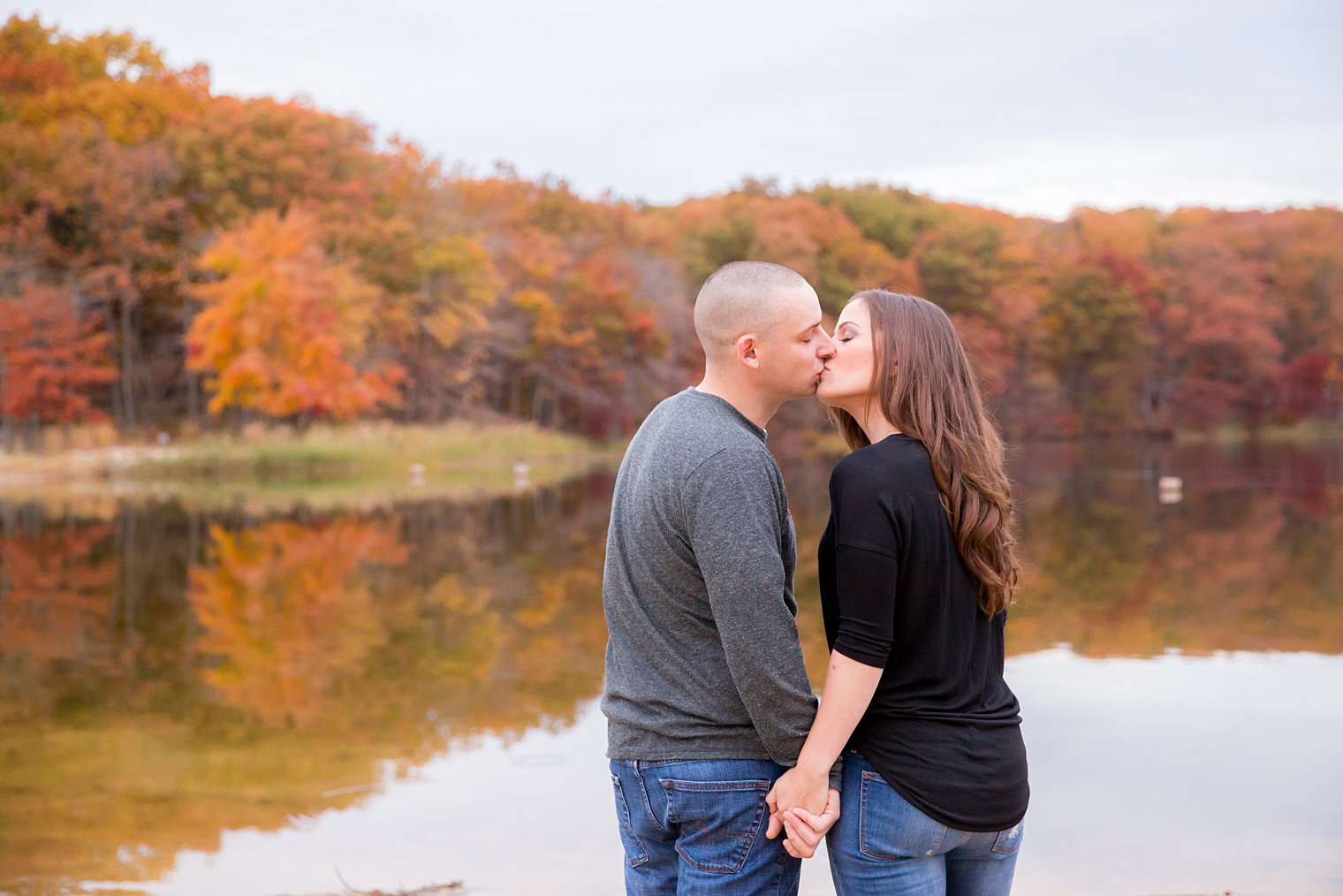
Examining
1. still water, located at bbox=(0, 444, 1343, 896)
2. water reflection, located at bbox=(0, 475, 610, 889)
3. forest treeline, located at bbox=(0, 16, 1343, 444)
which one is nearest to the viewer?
still water, located at bbox=(0, 444, 1343, 896)

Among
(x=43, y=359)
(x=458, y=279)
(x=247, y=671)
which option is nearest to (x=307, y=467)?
(x=43, y=359)

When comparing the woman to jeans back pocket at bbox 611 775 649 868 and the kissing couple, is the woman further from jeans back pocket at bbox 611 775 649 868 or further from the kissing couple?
jeans back pocket at bbox 611 775 649 868

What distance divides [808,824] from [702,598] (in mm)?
407

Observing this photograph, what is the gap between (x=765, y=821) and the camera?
2.13m

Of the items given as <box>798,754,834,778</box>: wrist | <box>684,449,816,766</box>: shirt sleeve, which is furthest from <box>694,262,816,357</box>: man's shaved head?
<box>798,754,834,778</box>: wrist

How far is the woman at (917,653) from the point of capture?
1998mm

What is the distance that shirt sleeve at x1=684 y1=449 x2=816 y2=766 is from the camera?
1997mm

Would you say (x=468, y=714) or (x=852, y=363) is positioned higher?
(x=852, y=363)

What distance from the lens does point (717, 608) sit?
79.1 inches

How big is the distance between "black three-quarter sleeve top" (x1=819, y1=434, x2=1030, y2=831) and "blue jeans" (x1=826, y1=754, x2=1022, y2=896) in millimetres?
27

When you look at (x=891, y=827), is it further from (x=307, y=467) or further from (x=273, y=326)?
(x=273, y=326)

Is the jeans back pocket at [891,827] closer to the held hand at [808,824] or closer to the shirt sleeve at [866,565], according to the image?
the held hand at [808,824]

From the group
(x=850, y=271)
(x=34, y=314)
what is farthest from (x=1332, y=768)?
(x=850, y=271)

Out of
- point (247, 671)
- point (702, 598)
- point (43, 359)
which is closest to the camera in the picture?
point (702, 598)
